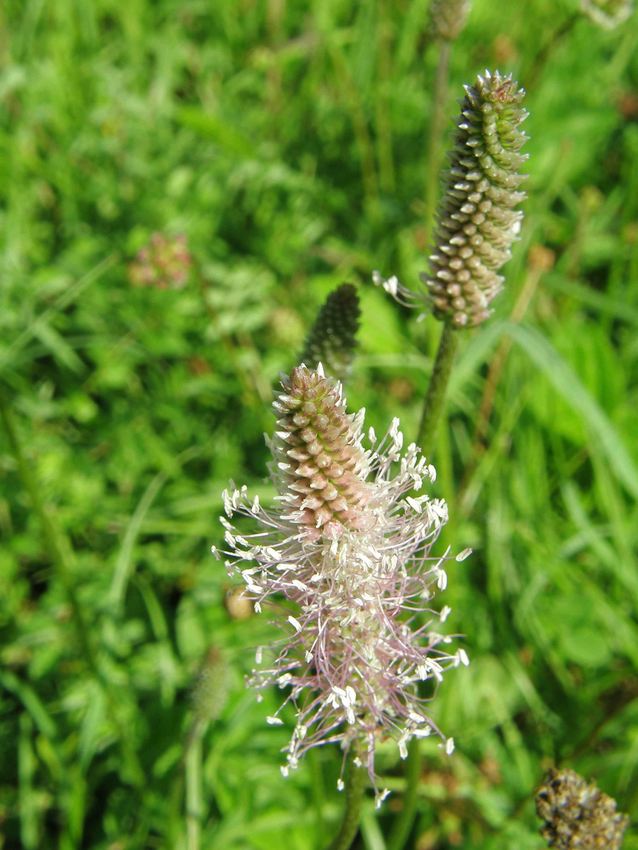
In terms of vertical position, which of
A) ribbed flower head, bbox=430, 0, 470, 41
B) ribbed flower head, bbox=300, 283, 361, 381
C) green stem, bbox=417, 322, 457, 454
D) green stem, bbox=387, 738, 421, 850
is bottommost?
green stem, bbox=387, 738, 421, 850

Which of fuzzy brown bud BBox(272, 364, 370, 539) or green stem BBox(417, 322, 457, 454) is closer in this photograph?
fuzzy brown bud BBox(272, 364, 370, 539)

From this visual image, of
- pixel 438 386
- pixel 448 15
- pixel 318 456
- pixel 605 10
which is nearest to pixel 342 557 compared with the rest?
pixel 318 456

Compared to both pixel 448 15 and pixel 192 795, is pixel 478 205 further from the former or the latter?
pixel 192 795

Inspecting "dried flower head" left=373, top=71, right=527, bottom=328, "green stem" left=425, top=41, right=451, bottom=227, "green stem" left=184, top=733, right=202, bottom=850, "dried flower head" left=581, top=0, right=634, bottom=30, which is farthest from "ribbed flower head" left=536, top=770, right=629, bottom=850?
"dried flower head" left=581, top=0, right=634, bottom=30

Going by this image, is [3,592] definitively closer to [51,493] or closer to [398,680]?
[51,493]

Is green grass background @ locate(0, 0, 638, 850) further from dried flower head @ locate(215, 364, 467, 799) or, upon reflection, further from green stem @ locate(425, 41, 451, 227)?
dried flower head @ locate(215, 364, 467, 799)

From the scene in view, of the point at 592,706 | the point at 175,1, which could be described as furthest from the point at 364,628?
the point at 175,1
